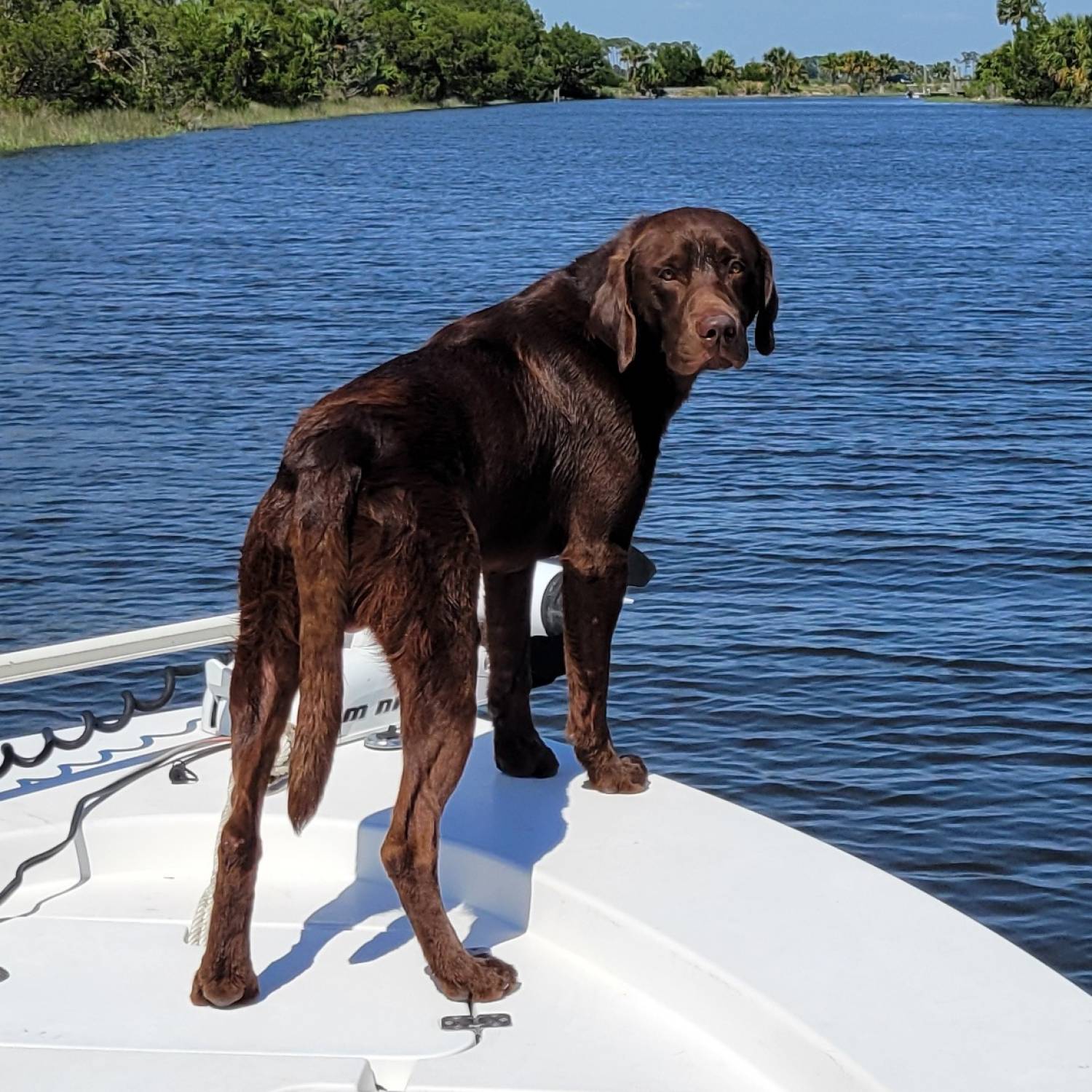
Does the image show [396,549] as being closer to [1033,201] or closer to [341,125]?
[1033,201]

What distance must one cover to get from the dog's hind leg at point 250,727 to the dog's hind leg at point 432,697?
0.65 ft

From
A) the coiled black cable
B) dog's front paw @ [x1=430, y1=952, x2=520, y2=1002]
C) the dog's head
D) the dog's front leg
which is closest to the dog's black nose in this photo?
the dog's head

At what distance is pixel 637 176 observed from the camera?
165 ft

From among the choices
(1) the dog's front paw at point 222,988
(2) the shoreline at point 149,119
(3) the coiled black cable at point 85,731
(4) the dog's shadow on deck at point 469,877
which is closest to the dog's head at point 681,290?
(4) the dog's shadow on deck at point 469,877

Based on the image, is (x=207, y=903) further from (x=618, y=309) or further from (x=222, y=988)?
(x=618, y=309)

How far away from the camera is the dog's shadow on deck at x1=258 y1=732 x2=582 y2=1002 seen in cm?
405

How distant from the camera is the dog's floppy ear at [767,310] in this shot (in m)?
4.43

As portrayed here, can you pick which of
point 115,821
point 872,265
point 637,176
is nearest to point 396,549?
point 115,821

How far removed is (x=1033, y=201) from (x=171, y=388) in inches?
1101

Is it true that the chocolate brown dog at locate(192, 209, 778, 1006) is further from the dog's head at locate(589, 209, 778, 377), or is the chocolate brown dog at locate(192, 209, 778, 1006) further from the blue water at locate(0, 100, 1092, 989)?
the blue water at locate(0, 100, 1092, 989)

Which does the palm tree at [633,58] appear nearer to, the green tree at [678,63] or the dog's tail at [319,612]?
the green tree at [678,63]

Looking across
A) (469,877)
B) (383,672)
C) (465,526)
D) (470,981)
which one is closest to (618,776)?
(469,877)

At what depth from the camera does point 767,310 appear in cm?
450

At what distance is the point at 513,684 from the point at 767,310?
1.19 m
